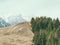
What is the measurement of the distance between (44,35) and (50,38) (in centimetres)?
1181

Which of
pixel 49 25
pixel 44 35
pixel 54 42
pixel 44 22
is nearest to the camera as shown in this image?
pixel 54 42

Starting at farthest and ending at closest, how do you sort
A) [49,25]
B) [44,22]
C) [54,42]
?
[44,22]
[49,25]
[54,42]

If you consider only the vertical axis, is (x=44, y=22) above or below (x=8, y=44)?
above

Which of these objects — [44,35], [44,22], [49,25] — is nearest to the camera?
[44,35]

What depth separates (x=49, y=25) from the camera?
17900 cm

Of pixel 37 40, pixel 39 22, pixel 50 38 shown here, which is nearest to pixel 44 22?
pixel 39 22

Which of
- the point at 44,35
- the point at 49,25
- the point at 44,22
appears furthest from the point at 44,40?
the point at 44,22

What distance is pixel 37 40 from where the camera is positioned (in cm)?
13775

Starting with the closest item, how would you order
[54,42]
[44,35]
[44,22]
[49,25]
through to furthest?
1. [54,42]
2. [44,35]
3. [49,25]
4. [44,22]

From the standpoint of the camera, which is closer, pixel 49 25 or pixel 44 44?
pixel 44 44

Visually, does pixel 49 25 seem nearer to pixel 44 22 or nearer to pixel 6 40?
pixel 44 22

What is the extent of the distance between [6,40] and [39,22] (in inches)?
969

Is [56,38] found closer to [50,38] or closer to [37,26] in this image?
[50,38]

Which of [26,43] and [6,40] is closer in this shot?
[26,43]
